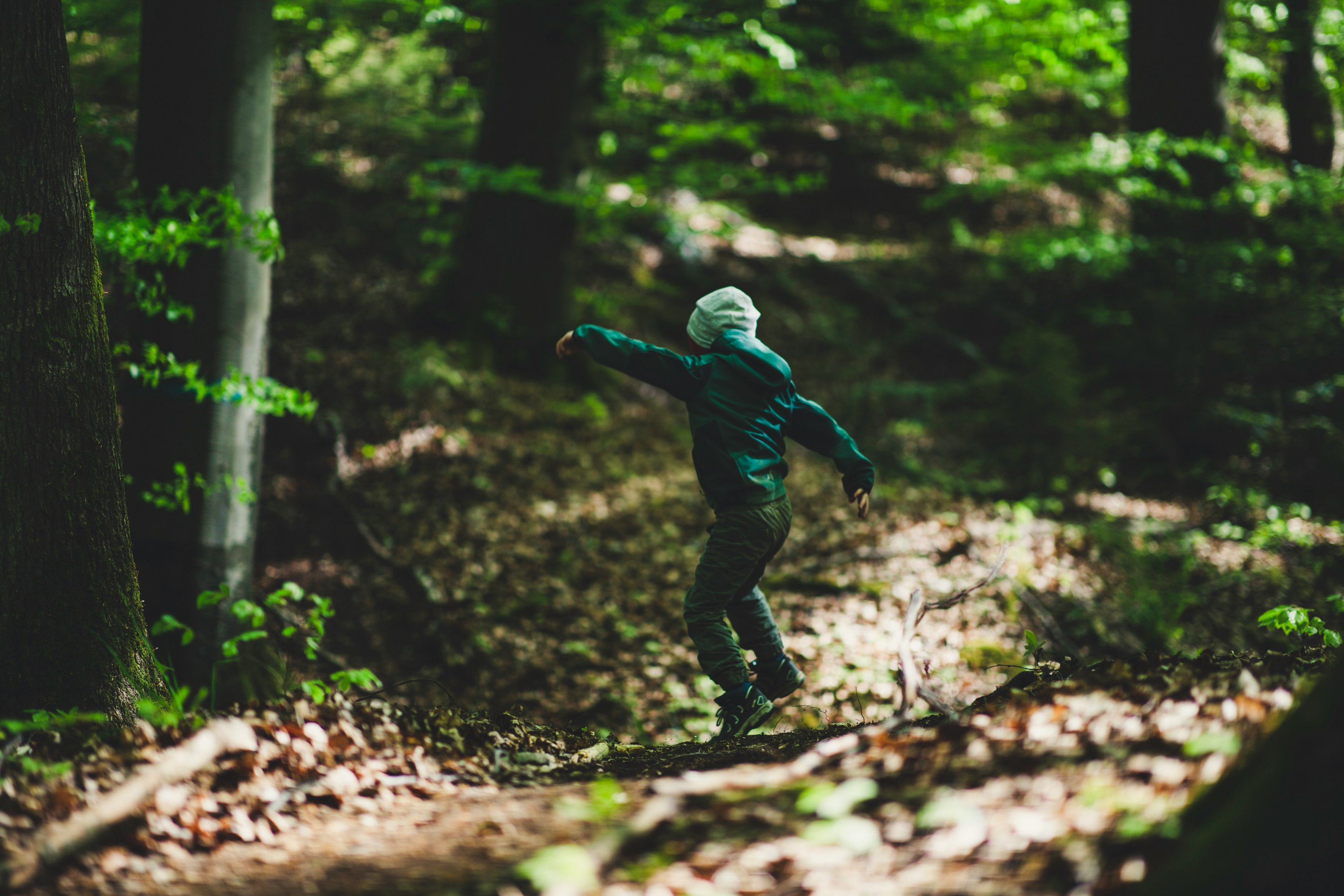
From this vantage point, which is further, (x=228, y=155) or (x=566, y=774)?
(x=228, y=155)

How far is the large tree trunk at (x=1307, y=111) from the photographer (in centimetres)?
1101

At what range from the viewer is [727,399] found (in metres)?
3.60

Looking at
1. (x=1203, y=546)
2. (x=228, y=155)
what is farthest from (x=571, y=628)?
(x=1203, y=546)

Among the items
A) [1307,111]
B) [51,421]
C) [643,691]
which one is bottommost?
[643,691]

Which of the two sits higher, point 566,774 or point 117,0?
point 117,0

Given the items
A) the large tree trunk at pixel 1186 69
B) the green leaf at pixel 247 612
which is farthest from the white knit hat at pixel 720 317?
the large tree trunk at pixel 1186 69

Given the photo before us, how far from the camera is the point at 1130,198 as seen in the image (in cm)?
962

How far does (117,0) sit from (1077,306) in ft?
39.6

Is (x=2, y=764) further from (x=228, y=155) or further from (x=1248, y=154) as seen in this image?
(x=1248, y=154)

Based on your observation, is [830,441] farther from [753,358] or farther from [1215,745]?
[1215,745]

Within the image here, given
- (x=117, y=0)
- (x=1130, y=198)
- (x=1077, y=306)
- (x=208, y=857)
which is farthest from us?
(x=1077, y=306)

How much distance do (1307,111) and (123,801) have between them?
15.4 meters

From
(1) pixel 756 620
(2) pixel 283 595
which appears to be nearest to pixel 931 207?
(1) pixel 756 620

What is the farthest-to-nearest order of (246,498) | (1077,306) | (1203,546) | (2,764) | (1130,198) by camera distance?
1. (1077,306)
2. (1130,198)
3. (1203,546)
4. (246,498)
5. (2,764)
